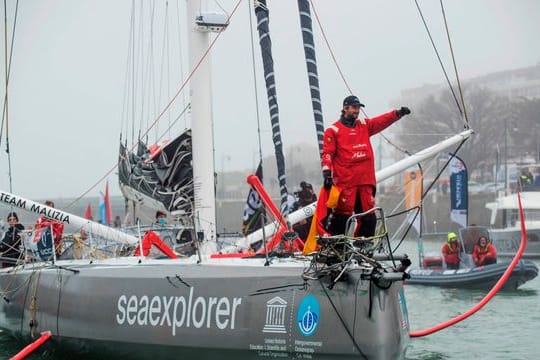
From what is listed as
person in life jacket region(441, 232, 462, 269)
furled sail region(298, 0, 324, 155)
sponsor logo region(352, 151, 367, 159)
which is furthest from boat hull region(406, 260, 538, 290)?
sponsor logo region(352, 151, 367, 159)

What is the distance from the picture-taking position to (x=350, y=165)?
8.14 m

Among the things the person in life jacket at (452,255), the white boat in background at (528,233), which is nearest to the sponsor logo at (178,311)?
the person in life jacket at (452,255)

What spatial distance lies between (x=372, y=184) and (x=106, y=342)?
2804 millimetres

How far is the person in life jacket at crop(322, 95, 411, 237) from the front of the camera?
320 inches

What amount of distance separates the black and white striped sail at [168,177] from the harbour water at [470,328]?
225 cm

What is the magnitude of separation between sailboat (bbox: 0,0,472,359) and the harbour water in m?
0.32

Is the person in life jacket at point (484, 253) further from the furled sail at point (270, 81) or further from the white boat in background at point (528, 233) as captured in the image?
the white boat in background at point (528, 233)

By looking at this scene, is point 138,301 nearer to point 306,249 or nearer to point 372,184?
point 306,249

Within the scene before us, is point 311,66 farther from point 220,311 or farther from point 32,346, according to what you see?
point 32,346

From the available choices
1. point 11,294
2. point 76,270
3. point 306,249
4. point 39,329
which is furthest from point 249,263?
point 11,294

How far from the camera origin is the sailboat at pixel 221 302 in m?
7.11

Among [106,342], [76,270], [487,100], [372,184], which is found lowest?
[106,342]

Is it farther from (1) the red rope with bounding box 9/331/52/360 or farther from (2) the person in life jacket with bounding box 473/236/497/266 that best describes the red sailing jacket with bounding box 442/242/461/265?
(1) the red rope with bounding box 9/331/52/360

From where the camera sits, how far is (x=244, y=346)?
7.48m
